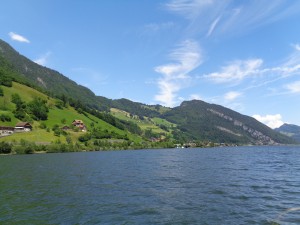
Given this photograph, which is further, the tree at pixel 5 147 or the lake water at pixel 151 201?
the tree at pixel 5 147

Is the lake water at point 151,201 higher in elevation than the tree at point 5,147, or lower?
lower

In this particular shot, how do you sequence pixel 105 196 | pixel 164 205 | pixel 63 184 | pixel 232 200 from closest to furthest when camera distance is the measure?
pixel 164 205 → pixel 232 200 → pixel 105 196 → pixel 63 184

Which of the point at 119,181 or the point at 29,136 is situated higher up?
the point at 29,136

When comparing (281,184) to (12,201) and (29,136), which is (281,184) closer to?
(12,201)

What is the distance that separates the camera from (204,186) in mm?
51344

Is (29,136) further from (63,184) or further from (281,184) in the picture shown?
(281,184)

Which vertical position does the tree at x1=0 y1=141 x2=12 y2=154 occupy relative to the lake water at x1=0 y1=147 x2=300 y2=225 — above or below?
above

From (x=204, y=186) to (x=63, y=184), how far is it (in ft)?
82.0

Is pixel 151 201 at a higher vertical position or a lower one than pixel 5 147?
lower

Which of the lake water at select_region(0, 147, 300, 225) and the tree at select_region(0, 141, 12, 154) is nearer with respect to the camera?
the lake water at select_region(0, 147, 300, 225)

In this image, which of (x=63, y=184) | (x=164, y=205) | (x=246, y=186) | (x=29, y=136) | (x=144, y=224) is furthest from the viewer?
(x=29, y=136)

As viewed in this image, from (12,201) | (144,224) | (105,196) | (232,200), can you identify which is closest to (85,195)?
(105,196)

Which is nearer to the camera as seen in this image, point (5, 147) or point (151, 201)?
point (151, 201)

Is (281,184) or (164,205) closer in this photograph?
(164,205)
